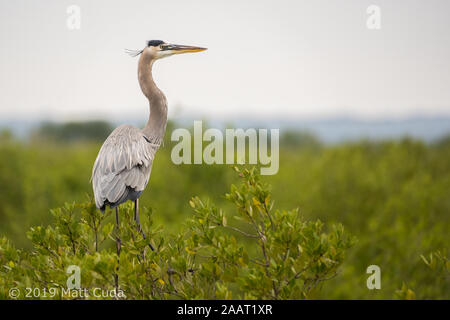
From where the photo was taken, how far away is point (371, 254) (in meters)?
18.7

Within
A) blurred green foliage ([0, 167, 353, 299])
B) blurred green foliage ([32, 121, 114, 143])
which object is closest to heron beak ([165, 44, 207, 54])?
blurred green foliage ([0, 167, 353, 299])

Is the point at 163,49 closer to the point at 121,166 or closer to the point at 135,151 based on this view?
the point at 135,151

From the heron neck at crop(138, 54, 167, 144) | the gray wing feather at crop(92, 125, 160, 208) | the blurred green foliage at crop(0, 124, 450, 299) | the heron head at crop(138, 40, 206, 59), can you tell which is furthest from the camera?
the blurred green foliage at crop(0, 124, 450, 299)

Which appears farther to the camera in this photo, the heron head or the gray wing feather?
the heron head

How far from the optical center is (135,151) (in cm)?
516

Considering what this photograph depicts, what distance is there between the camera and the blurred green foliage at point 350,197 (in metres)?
16.5

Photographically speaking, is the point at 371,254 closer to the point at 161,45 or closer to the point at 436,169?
the point at 436,169

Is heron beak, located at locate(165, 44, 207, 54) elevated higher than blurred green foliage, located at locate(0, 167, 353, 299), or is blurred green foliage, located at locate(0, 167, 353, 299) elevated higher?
heron beak, located at locate(165, 44, 207, 54)

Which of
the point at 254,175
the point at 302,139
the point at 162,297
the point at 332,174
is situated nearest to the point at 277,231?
the point at 254,175

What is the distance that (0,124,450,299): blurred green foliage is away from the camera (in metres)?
16.5

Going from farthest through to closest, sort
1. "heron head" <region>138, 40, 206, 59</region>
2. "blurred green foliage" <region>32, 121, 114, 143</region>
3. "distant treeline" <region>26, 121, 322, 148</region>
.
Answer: "blurred green foliage" <region>32, 121, 114, 143</region>, "distant treeline" <region>26, 121, 322, 148</region>, "heron head" <region>138, 40, 206, 59</region>

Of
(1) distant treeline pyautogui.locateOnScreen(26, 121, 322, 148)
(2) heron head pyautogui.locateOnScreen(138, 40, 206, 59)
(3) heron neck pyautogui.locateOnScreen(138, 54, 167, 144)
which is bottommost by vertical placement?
(1) distant treeline pyautogui.locateOnScreen(26, 121, 322, 148)

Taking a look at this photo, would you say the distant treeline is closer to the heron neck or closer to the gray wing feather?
the heron neck

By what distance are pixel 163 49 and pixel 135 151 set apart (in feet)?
3.89
